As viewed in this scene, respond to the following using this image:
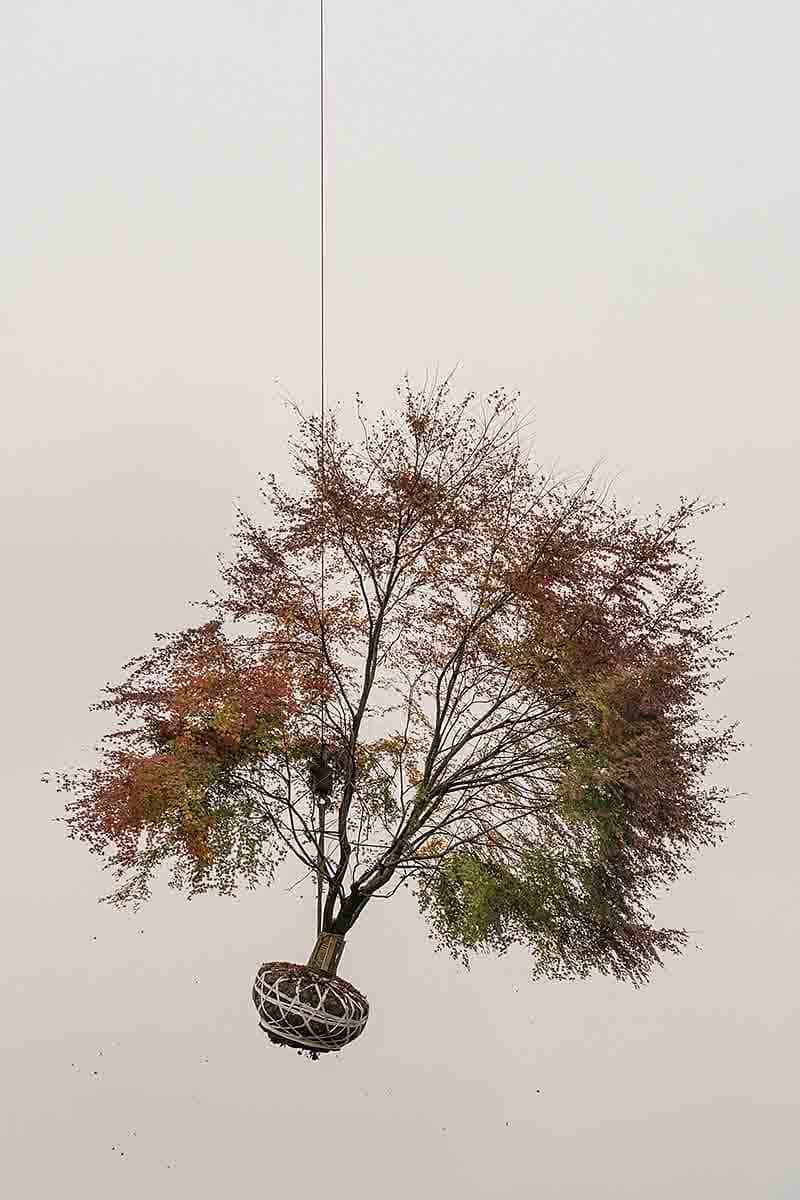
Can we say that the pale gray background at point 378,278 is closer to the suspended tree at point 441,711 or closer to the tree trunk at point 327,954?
the suspended tree at point 441,711

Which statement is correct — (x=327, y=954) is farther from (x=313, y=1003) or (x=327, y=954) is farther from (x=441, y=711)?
(x=441, y=711)

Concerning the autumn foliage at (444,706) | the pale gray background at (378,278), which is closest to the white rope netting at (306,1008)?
the autumn foliage at (444,706)

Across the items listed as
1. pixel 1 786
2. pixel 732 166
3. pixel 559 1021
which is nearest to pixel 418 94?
pixel 732 166

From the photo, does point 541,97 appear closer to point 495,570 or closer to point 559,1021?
point 495,570

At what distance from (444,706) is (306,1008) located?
2.22 ft

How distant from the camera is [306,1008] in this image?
2523mm

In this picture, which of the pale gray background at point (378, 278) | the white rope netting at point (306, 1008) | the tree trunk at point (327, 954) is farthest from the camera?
the pale gray background at point (378, 278)

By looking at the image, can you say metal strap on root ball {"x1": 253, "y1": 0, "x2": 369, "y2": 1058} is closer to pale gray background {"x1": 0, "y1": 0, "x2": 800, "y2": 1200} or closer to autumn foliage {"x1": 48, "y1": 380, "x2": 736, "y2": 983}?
autumn foliage {"x1": 48, "y1": 380, "x2": 736, "y2": 983}

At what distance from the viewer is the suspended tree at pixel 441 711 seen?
8.90ft

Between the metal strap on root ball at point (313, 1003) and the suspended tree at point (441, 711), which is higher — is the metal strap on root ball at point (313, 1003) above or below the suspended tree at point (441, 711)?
below

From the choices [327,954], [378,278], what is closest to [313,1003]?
[327,954]

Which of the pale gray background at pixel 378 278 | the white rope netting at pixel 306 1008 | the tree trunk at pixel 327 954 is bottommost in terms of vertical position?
the white rope netting at pixel 306 1008

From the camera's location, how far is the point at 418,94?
3.84 m

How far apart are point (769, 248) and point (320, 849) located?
220cm
